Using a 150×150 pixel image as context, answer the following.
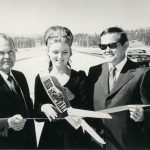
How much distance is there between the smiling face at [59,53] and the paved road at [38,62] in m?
0.06

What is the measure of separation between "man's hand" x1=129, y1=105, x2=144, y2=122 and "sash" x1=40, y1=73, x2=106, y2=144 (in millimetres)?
350

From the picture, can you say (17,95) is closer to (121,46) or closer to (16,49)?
(16,49)

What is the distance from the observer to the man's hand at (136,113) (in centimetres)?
253

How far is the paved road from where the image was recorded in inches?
104

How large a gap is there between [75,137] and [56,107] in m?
0.31

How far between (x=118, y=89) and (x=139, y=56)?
0.42 m

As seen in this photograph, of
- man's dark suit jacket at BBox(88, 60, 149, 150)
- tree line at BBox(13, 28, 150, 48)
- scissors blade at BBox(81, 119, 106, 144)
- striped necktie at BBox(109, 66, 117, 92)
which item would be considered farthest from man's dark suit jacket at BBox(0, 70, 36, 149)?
striped necktie at BBox(109, 66, 117, 92)

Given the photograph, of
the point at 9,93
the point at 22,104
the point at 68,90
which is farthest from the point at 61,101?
the point at 9,93

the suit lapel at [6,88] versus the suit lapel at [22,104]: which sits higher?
the suit lapel at [6,88]

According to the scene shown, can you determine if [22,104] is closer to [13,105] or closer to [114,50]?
[13,105]

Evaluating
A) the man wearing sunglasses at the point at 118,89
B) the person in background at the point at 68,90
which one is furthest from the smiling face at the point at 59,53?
the man wearing sunglasses at the point at 118,89

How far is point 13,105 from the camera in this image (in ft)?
8.46

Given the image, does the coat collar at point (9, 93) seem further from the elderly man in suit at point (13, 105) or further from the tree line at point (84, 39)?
the tree line at point (84, 39)

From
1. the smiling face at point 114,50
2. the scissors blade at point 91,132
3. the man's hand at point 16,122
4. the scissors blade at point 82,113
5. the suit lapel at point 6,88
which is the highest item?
the smiling face at point 114,50
